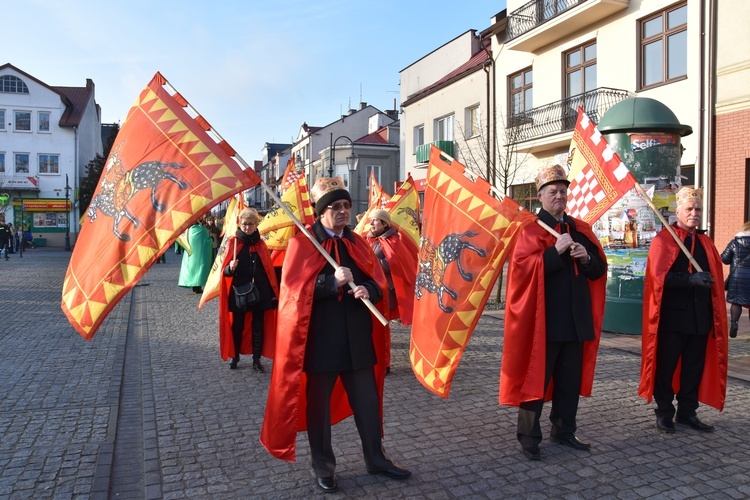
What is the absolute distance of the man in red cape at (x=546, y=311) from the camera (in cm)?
450

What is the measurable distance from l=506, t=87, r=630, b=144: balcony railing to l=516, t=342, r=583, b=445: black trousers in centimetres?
1229

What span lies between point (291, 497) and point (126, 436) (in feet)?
6.53

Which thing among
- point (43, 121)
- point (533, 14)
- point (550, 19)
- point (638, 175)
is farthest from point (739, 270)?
point (43, 121)

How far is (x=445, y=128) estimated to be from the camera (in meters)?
27.8

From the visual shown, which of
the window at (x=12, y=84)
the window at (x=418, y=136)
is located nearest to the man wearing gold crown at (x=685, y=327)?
the window at (x=418, y=136)

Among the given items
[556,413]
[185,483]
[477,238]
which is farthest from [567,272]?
[185,483]

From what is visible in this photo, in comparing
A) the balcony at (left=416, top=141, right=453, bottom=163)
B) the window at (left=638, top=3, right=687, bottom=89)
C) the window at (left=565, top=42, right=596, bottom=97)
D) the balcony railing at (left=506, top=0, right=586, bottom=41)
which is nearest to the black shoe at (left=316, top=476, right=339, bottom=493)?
the window at (left=638, top=3, right=687, bottom=89)

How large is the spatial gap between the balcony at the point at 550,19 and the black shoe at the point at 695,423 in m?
14.4

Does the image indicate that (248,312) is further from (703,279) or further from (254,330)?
(703,279)

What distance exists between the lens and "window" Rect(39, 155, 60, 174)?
49062mm

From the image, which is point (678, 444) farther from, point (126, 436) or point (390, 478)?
point (126, 436)

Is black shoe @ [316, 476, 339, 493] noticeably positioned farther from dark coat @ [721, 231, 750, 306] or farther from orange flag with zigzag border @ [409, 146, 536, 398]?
dark coat @ [721, 231, 750, 306]

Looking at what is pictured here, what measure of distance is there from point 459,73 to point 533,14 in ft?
16.6

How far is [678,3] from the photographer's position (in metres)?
15.5
